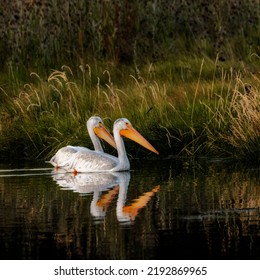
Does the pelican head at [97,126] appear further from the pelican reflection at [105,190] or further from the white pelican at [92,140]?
the pelican reflection at [105,190]

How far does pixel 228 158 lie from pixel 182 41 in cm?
464

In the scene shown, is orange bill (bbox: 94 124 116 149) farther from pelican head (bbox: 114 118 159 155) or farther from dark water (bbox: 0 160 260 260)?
dark water (bbox: 0 160 260 260)

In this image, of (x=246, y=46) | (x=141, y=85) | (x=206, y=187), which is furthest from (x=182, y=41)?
(x=206, y=187)

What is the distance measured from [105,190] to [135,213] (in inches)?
82.6

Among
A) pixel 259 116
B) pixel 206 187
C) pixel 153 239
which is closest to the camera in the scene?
pixel 153 239

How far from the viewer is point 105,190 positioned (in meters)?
12.9

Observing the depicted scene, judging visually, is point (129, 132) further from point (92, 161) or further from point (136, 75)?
point (136, 75)

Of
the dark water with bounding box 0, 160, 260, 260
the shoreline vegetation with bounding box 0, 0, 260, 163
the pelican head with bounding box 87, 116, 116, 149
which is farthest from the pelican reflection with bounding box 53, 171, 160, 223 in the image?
the shoreline vegetation with bounding box 0, 0, 260, 163

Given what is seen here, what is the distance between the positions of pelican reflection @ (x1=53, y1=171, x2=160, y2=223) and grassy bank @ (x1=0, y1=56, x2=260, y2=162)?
1.46 meters

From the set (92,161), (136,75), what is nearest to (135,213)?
(92,161)

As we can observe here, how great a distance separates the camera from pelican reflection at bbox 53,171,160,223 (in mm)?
11023

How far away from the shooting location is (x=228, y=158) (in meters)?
15.5

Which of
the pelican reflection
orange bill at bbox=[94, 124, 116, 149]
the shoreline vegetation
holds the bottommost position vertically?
the pelican reflection

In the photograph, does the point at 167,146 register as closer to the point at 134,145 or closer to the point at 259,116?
the point at 134,145
